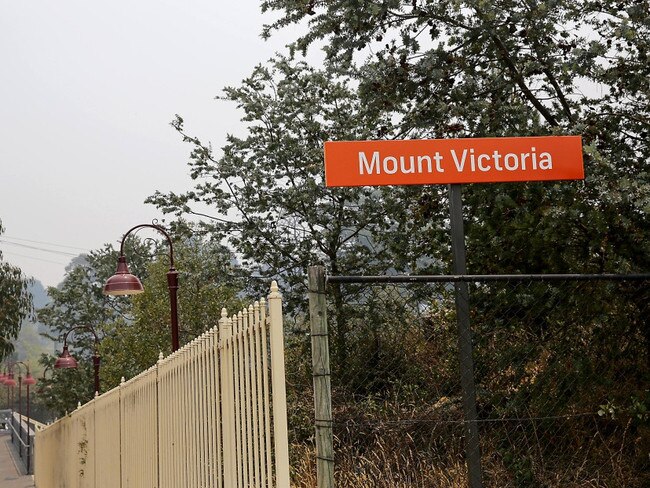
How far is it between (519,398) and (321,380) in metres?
2.31

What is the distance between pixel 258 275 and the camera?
1830 centimetres

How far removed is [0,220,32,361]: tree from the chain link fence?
33.0 m

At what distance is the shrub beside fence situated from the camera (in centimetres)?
573

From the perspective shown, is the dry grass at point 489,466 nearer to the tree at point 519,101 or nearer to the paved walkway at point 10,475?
the tree at point 519,101

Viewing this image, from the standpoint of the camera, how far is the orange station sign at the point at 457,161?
23.8ft

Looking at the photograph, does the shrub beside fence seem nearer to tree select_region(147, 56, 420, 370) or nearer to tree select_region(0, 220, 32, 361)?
tree select_region(147, 56, 420, 370)

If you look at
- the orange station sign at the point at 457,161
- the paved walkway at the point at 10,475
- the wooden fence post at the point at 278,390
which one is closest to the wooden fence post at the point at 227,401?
the wooden fence post at the point at 278,390

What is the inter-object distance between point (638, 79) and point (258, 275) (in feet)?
30.0

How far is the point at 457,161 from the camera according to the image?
293 inches

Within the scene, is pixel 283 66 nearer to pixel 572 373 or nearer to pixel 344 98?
pixel 344 98

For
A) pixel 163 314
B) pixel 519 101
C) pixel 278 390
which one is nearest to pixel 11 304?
pixel 163 314

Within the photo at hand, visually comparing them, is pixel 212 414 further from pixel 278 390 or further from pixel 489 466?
pixel 489 466

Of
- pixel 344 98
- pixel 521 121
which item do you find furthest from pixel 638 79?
pixel 344 98

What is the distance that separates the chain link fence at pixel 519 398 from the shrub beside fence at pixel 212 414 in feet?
2.80
